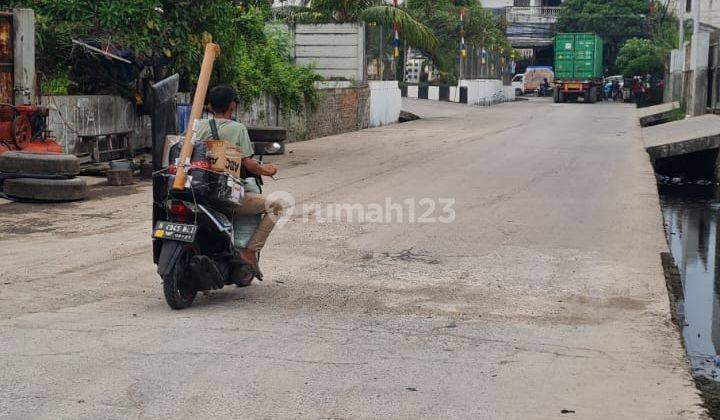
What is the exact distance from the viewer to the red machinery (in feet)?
44.9

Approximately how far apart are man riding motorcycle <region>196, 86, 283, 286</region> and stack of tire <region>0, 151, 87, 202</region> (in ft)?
19.8

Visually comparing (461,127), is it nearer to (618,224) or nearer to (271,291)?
(618,224)

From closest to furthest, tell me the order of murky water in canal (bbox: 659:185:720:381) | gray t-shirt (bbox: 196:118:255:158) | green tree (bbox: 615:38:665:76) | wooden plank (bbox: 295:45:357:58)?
gray t-shirt (bbox: 196:118:255:158) < murky water in canal (bbox: 659:185:720:381) < wooden plank (bbox: 295:45:357:58) < green tree (bbox: 615:38:665:76)

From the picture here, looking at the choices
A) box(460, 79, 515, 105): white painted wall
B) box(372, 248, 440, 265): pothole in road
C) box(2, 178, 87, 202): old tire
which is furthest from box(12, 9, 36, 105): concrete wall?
box(460, 79, 515, 105): white painted wall

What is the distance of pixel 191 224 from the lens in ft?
23.1

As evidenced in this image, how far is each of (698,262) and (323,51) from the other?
19.6m

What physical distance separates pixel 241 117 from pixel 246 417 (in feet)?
54.6

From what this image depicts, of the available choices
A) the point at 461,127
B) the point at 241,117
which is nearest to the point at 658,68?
the point at 461,127

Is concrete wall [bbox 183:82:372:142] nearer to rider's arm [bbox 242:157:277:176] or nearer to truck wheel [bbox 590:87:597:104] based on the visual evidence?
rider's arm [bbox 242:157:277:176]

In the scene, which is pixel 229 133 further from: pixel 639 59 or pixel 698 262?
pixel 639 59

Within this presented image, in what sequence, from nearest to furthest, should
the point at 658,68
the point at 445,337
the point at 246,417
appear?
the point at 246,417
the point at 445,337
the point at 658,68

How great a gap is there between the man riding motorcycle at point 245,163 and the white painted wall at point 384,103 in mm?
23808

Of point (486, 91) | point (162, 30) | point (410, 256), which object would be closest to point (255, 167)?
point (410, 256)

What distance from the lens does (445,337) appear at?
654 cm
